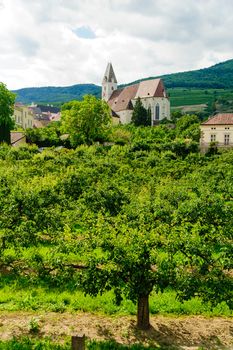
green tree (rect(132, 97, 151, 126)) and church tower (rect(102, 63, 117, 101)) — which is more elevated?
church tower (rect(102, 63, 117, 101))

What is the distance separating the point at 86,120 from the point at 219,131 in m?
20.7

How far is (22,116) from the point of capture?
9181cm

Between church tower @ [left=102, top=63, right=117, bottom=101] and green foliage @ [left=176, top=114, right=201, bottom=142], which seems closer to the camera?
green foliage @ [left=176, top=114, right=201, bottom=142]

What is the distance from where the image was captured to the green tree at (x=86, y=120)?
181 feet

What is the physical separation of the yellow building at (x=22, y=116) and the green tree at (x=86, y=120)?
35141 millimetres

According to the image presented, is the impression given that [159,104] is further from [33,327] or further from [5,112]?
[33,327]

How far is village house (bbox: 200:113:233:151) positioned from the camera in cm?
5628

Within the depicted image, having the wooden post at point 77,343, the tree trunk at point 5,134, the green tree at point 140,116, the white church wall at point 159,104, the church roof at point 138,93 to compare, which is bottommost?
the wooden post at point 77,343

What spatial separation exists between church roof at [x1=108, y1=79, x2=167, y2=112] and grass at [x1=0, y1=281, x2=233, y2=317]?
85988mm

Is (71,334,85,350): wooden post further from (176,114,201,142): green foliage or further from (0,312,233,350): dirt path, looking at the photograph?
(176,114,201,142): green foliage

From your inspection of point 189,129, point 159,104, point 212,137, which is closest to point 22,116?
point 159,104

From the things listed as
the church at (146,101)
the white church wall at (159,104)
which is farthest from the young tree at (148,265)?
the white church wall at (159,104)

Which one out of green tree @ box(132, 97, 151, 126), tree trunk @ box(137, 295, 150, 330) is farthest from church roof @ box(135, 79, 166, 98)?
tree trunk @ box(137, 295, 150, 330)

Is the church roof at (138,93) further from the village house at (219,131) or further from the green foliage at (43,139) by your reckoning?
the village house at (219,131)
